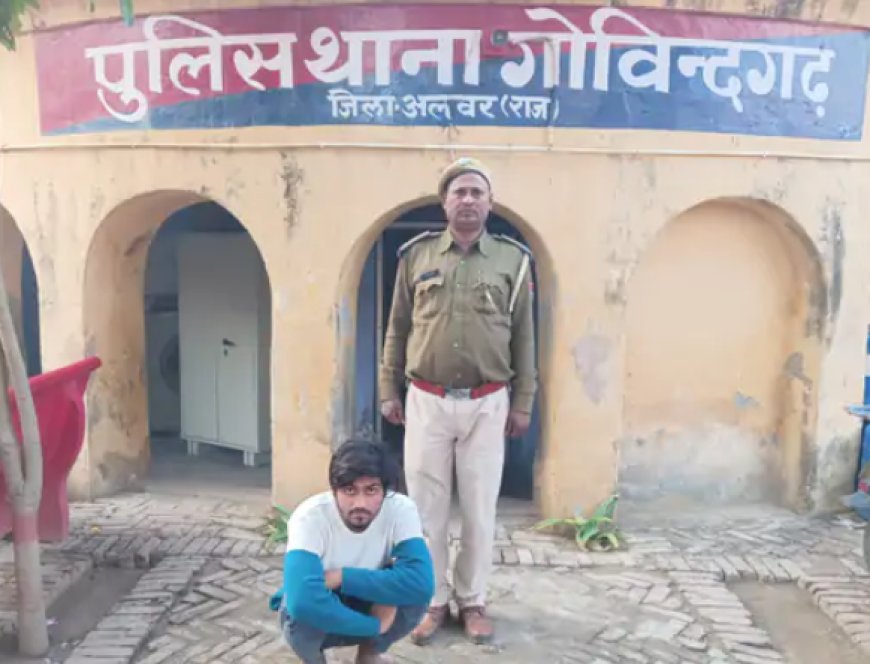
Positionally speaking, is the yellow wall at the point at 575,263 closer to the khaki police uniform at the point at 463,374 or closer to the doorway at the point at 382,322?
the doorway at the point at 382,322

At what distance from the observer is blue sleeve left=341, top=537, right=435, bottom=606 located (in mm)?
2881

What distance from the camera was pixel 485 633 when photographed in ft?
12.7

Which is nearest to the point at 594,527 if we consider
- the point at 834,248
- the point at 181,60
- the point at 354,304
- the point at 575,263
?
the point at 575,263

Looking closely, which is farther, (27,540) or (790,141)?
(790,141)

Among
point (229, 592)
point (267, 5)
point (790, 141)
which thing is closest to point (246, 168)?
point (267, 5)

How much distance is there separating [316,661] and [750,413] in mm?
3926

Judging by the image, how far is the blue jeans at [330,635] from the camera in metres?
2.95

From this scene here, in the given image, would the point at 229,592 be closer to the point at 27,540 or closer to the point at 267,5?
the point at 27,540

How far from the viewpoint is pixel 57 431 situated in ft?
14.4

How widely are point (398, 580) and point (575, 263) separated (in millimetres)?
2840

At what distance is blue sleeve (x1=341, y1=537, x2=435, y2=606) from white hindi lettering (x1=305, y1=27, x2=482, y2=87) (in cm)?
309

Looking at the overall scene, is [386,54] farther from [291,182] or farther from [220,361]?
[220,361]

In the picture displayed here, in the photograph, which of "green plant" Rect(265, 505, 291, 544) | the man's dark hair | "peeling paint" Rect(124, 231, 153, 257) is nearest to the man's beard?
the man's dark hair

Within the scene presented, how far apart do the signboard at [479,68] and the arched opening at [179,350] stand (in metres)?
0.84
